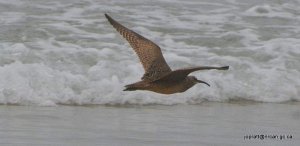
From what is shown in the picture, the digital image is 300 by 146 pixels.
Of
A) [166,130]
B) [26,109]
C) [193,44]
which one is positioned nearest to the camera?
[166,130]

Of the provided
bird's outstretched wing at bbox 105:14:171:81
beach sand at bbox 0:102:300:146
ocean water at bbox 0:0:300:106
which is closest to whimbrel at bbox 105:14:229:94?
bird's outstretched wing at bbox 105:14:171:81

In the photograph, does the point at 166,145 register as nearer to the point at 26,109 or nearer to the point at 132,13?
the point at 26,109

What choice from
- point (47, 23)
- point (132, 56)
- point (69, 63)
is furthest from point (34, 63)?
point (47, 23)

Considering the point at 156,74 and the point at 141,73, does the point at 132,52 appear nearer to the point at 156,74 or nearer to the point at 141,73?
the point at 141,73

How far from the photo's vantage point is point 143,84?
19.2ft

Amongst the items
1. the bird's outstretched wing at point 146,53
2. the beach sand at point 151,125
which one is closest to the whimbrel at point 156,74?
the bird's outstretched wing at point 146,53

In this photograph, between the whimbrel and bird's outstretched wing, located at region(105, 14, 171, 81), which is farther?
bird's outstretched wing, located at region(105, 14, 171, 81)

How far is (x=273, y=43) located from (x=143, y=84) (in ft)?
15.3

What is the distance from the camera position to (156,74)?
6.25 meters

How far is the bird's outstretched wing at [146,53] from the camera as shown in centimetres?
638

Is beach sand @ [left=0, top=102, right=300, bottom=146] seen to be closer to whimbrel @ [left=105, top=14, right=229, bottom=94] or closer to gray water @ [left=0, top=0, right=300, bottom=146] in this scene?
gray water @ [left=0, top=0, right=300, bottom=146]

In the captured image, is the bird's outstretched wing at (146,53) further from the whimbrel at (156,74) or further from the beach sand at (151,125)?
the beach sand at (151,125)

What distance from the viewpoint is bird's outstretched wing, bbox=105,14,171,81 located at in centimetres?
638

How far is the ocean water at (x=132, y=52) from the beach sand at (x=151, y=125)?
0.32m
